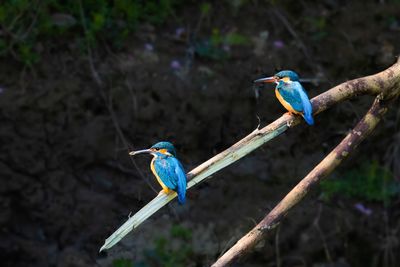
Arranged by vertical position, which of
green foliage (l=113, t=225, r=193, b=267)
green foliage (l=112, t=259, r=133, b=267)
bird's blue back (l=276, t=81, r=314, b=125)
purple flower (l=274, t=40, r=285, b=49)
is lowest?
green foliage (l=113, t=225, r=193, b=267)

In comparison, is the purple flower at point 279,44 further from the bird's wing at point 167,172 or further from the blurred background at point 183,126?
the bird's wing at point 167,172

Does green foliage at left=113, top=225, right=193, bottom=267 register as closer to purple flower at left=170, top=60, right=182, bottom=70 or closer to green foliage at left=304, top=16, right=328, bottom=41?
purple flower at left=170, top=60, right=182, bottom=70

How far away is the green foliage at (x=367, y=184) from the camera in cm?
562

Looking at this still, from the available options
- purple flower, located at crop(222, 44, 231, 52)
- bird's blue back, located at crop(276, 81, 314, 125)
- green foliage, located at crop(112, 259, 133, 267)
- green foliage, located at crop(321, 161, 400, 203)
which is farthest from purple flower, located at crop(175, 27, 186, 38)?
bird's blue back, located at crop(276, 81, 314, 125)

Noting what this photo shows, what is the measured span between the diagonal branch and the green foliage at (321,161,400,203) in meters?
2.35

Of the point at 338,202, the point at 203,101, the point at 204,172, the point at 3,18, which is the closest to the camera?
the point at 204,172

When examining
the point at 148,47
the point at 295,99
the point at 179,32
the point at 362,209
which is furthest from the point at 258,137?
the point at 362,209

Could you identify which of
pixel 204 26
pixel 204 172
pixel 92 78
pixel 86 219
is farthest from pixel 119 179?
pixel 204 172

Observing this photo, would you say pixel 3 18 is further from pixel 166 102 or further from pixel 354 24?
pixel 354 24

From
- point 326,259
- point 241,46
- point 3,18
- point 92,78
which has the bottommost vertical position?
point 326,259

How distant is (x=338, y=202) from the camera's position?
570 cm

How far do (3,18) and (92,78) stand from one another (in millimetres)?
682

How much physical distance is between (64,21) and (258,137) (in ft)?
8.69

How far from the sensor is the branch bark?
2836 millimetres
